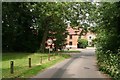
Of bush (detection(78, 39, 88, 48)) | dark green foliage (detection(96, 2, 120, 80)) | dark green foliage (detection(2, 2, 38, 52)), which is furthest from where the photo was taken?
bush (detection(78, 39, 88, 48))

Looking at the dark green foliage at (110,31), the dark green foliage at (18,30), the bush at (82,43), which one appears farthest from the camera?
the bush at (82,43)

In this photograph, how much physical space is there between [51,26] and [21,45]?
7.76 meters

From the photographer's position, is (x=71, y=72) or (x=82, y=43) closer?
(x=71, y=72)

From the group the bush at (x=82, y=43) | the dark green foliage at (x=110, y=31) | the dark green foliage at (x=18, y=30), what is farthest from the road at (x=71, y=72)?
the bush at (x=82, y=43)

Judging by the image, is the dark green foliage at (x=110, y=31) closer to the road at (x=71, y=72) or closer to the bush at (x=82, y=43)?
the road at (x=71, y=72)

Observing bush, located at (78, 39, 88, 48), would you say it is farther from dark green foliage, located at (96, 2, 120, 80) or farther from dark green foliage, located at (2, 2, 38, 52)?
dark green foliage, located at (96, 2, 120, 80)

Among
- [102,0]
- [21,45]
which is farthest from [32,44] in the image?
[102,0]

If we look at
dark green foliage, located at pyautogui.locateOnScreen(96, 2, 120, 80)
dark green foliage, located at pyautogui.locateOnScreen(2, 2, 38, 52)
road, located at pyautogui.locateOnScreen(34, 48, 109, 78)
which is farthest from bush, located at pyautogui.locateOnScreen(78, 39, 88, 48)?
dark green foliage, located at pyautogui.locateOnScreen(96, 2, 120, 80)

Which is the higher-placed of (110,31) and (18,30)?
(18,30)

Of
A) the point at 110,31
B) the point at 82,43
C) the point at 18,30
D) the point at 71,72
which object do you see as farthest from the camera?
the point at 82,43

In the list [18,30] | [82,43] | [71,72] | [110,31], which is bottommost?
[71,72]

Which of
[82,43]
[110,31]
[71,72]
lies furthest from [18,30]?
[82,43]

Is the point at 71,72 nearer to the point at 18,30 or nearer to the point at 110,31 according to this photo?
the point at 110,31

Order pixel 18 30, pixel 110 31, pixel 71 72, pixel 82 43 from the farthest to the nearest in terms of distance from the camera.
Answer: pixel 82 43 → pixel 18 30 → pixel 110 31 → pixel 71 72
